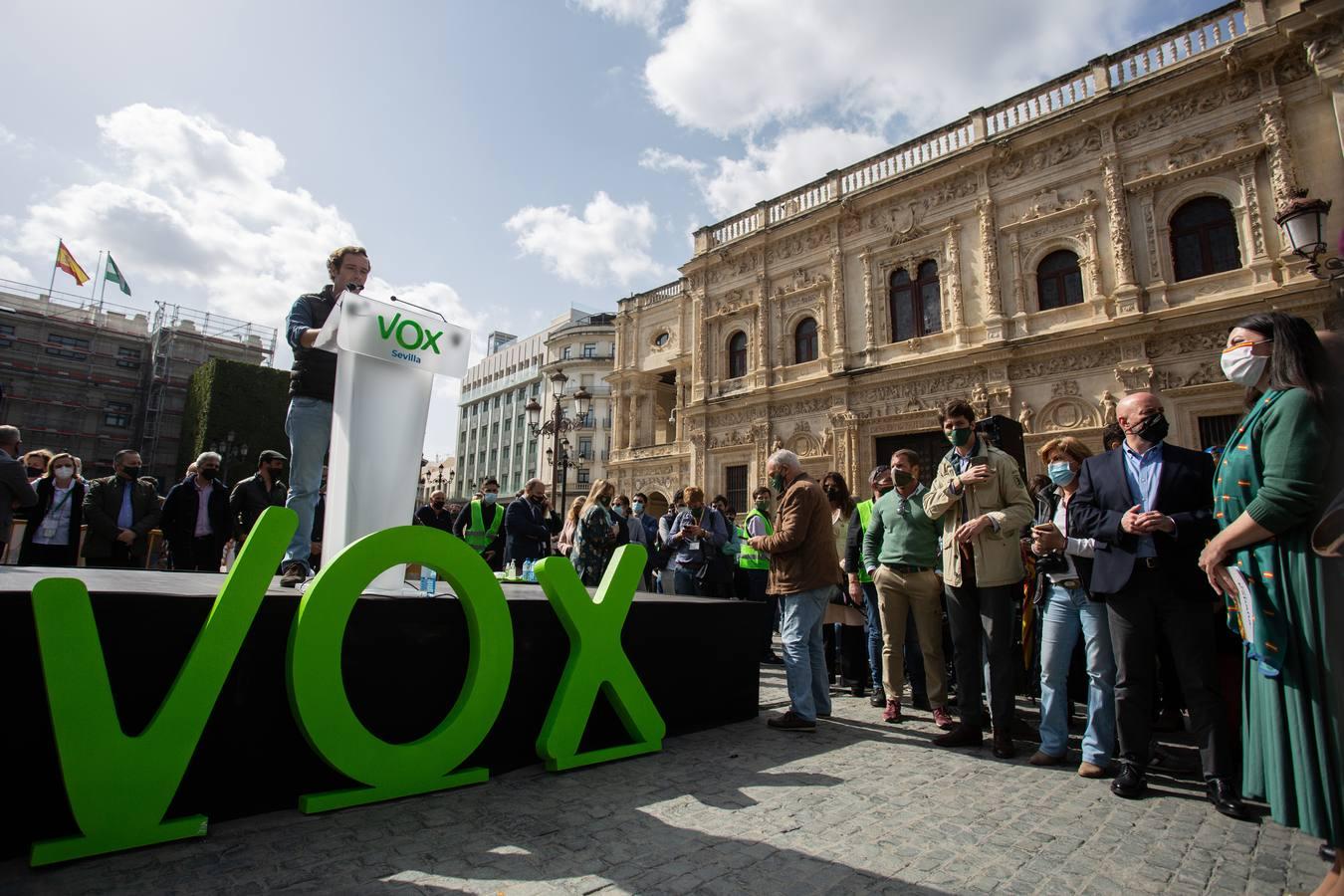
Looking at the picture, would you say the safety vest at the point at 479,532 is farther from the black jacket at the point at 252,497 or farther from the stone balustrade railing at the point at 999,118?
the stone balustrade railing at the point at 999,118

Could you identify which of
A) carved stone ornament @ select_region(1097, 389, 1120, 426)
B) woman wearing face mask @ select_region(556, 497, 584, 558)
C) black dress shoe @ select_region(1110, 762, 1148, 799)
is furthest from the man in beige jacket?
carved stone ornament @ select_region(1097, 389, 1120, 426)

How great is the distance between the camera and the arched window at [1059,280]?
601 inches

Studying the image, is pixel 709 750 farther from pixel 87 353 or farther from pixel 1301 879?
pixel 87 353

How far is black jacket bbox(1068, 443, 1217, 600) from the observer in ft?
9.78

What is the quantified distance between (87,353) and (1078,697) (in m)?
54.6

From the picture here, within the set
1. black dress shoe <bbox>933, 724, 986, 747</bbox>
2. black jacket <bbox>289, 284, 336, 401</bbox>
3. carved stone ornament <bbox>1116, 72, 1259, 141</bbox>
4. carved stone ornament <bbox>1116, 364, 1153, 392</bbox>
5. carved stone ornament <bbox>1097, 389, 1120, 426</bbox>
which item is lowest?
black dress shoe <bbox>933, 724, 986, 747</bbox>

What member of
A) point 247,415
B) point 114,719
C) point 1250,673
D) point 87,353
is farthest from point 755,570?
point 87,353

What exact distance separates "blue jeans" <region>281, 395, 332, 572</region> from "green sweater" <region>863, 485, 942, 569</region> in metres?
3.93

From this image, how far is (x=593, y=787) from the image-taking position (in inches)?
119

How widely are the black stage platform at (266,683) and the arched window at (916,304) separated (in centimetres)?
1601

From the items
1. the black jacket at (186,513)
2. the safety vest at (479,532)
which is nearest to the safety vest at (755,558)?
the safety vest at (479,532)

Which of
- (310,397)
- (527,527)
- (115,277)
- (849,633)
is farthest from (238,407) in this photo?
(849,633)

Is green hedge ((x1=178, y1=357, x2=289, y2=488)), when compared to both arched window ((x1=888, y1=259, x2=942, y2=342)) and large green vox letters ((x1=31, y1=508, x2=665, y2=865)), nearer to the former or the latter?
arched window ((x1=888, y1=259, x2=942, y2=342))

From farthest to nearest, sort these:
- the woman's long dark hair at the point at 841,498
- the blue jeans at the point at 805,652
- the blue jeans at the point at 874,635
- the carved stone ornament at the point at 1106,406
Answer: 1. the carved stone ornament at the point at 1106,406
2. the woman's long dark hair at the point at 841,498
3. the blue jeans at the point at 874,635
4. the blue jeans at the point at 805,652
